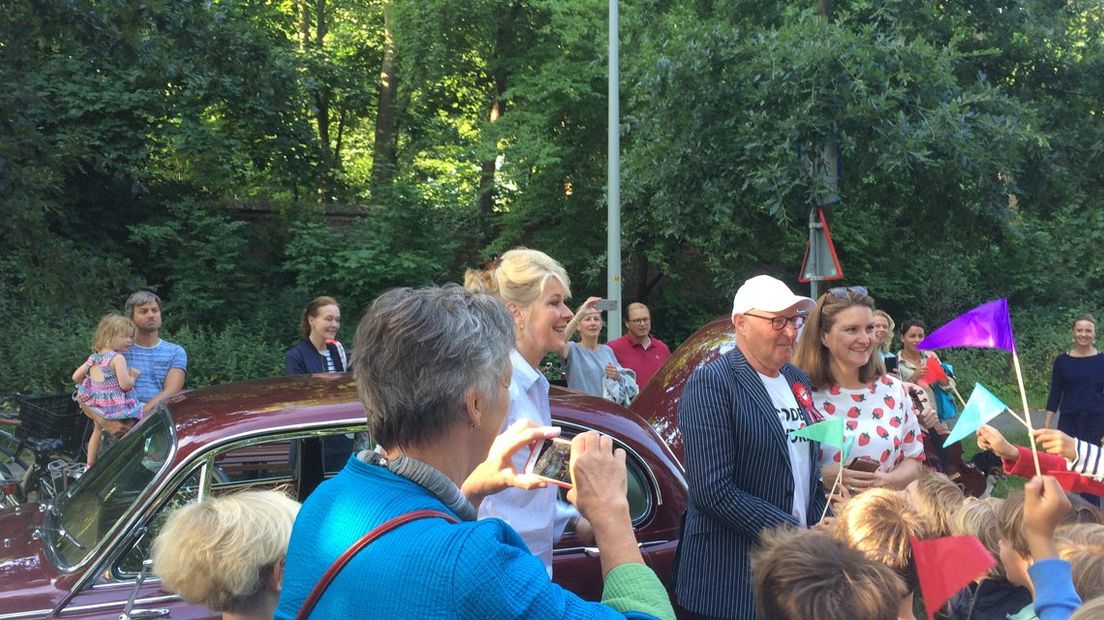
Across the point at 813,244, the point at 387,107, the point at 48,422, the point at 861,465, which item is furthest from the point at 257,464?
the point at 387,107

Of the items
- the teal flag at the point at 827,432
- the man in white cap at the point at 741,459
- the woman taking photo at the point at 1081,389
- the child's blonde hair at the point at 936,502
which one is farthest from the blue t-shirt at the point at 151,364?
the woman taking photo at the point at 1081,389

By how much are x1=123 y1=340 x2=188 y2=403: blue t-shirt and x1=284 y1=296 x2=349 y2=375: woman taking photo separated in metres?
0.95

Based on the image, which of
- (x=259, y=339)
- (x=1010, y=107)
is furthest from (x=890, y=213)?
(x=259, y=339)

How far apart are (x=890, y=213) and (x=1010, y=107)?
2.11 m

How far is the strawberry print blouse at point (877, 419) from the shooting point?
3744 millimetres

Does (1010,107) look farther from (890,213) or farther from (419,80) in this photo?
(419,80)

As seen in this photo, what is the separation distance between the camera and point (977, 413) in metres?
2.77

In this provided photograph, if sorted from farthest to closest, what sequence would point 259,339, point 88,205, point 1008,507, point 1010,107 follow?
point 88,205, point 259,339, point 1010,107, point 1008,507

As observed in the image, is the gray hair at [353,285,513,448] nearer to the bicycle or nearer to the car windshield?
the car windshield

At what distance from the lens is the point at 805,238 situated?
17.1 meters

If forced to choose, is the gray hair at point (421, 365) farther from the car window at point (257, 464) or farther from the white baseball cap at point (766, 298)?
the car window at point (257, 464)

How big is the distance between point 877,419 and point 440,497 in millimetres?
2686

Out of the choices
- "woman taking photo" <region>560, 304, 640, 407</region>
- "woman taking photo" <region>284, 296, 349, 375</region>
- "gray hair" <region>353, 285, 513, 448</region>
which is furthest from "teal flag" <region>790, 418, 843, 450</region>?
"woman taking photo" <region>560, 304, 640, 407</region>

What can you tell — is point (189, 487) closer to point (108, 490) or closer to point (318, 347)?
point (108, 490)
